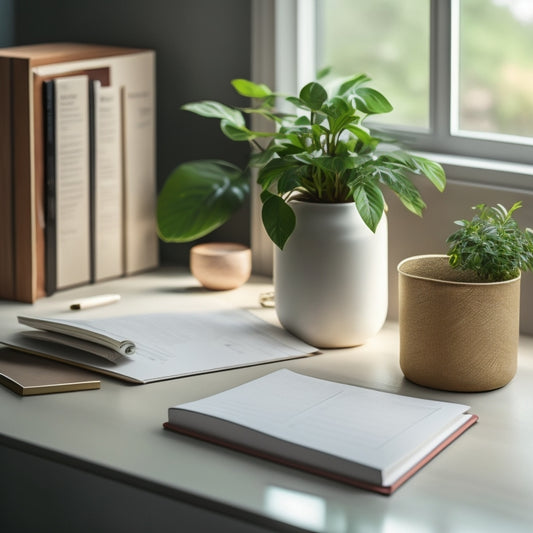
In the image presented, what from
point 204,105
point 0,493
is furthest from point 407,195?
point 0,493

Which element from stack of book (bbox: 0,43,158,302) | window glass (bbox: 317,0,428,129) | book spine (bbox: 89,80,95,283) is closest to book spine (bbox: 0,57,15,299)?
stack of book (bbox: 0,43,158,302)

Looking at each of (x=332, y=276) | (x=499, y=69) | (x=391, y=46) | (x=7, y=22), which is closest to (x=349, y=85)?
(x=332, y=276)

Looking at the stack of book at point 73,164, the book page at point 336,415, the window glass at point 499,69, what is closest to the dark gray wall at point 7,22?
the stack of book at point 73,164

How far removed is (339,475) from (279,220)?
1.47ft

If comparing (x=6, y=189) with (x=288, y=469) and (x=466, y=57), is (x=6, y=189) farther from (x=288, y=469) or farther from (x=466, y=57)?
(x=466, y=57)

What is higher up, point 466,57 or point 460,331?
point 466,57

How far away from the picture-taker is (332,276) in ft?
4.52

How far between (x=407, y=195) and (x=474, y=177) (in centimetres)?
22

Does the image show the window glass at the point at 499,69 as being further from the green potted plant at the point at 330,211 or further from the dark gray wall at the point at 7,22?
the green potted plant at the point at 330,211

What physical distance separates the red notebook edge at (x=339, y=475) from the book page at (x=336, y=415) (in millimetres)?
13

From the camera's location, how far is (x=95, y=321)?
146cm

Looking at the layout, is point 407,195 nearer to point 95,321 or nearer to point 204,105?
point 204,105

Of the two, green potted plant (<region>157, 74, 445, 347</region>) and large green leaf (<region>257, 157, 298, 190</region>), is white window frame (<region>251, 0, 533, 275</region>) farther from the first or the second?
large green leaf (<region>257, 157, 298, 190</region>)

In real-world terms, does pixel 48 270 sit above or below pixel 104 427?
above
